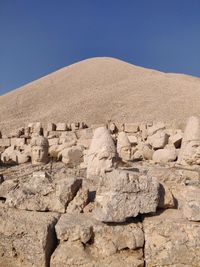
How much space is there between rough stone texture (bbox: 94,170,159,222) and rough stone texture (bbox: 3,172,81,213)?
1.46 feet

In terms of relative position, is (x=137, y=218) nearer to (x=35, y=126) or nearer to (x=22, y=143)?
(x=22, y=143)

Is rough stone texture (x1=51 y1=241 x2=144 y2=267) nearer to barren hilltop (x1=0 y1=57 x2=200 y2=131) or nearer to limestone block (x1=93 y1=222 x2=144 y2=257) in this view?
limestone block (x1=93 y1=222 x2=144 y2=257)

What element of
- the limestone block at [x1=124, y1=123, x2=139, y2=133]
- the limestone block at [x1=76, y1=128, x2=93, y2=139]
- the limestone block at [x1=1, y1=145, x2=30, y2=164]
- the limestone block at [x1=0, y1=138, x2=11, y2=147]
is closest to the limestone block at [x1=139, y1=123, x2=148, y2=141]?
the limestone block at [x1=124, y1=123, x2=139, y2=133]

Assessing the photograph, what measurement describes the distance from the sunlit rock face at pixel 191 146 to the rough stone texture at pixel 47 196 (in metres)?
4.22

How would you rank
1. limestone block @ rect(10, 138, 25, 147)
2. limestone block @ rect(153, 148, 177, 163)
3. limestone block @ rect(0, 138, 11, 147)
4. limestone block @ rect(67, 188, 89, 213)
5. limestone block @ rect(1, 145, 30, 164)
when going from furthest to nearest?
limestone block @ rect(0, 138, 11, 147) < limestone block @ rect(10, 138, 25, 147) < limestone block @ rect(1, 145, 30, 164) < limestone block @ rect(153, 148, 177, 163) < limestone block @ rect(67, 188, 89, 213)

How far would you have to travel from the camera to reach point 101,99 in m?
28.9

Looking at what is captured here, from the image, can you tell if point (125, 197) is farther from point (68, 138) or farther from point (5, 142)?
point (5, 142)

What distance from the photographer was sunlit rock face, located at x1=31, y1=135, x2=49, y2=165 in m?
10.6

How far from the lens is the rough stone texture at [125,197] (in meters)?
3.52

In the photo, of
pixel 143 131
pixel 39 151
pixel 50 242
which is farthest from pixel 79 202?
pixel 143 131

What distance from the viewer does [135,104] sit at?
2673 cm

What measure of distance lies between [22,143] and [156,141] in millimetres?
6771

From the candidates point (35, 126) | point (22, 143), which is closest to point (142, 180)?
point (22, 143)

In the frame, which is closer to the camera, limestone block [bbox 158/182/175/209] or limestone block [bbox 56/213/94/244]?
limestone block [bbox 56/213/94/244]
